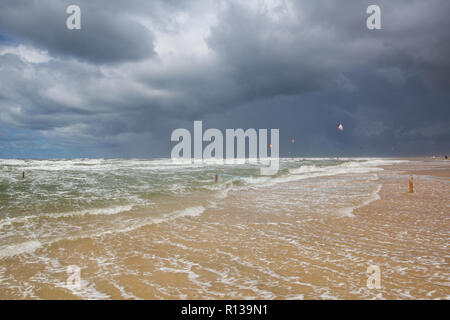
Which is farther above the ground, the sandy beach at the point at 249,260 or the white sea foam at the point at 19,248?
the sandy beach at the point at 249,260

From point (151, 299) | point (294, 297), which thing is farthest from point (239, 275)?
point (151, 299)

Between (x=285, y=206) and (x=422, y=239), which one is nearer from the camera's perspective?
(x=422, y=239)

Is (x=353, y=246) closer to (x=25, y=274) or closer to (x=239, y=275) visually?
(x=239, y=275)

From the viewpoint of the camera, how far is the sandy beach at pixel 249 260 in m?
4.86

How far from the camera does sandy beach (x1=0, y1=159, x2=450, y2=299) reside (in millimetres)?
4863

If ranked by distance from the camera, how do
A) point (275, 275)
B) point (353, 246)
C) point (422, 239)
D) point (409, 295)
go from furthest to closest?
point (422, 239), point (353, 246), point (275, 275), point (409, 295)

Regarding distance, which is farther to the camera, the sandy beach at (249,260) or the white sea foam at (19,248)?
the white sea foam at (19,248)

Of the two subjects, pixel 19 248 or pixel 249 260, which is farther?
pixel 19 248

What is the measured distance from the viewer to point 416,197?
634 inches

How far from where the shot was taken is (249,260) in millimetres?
6469

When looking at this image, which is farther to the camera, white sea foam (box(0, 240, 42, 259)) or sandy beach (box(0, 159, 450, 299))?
white sea foam (box(0, 240, 42, 259))
